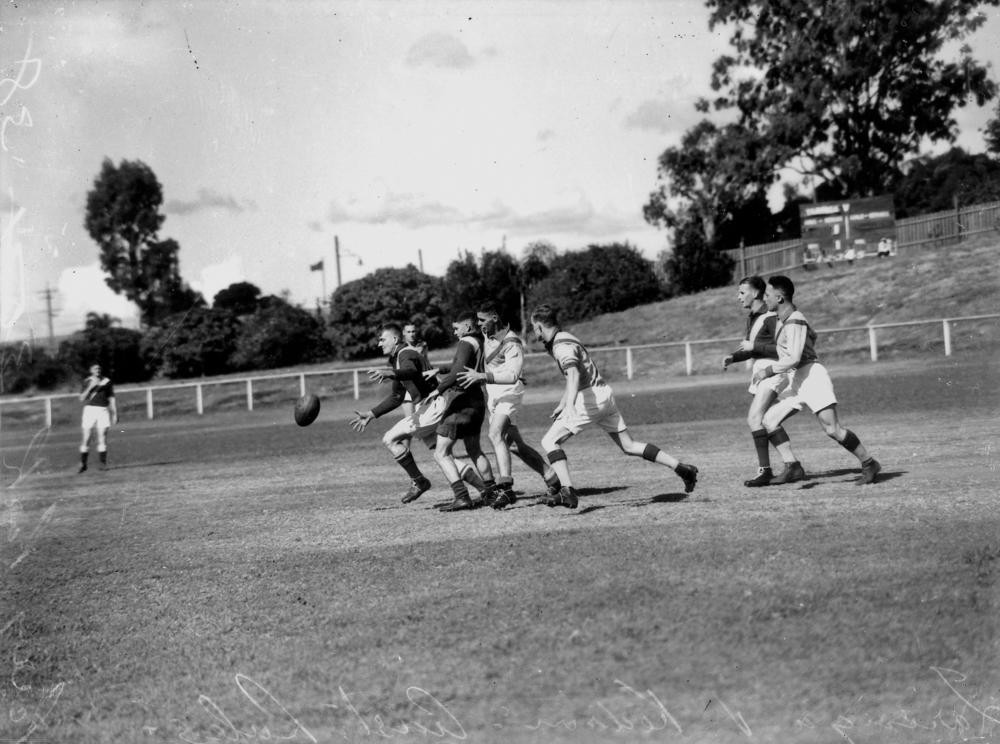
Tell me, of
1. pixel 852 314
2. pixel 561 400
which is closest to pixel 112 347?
pixel 852 314

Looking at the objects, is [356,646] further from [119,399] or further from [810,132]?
[810,132]

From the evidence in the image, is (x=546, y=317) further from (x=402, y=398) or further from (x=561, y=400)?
(x=402, y=398)

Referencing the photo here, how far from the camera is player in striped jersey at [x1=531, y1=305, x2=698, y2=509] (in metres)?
9.04

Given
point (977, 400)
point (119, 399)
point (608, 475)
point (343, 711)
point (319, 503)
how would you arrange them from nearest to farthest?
point (343, 711), point (319, 503), point (608, 475), point (977, 400), point (119, 399)

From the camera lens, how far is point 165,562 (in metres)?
8.05

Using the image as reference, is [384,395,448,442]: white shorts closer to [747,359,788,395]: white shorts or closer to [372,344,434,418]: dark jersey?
[372,344,434,418]: dark jersey

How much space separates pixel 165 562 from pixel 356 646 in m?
3.25

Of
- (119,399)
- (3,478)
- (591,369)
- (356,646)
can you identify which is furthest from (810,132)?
(356,646)

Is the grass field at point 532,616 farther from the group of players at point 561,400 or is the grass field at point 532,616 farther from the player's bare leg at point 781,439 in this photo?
the group of players at point 561,400

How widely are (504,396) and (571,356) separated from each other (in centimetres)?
183

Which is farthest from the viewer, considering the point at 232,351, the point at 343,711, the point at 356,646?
the point at 232,351

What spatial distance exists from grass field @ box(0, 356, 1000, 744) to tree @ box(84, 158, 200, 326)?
41.1 metres

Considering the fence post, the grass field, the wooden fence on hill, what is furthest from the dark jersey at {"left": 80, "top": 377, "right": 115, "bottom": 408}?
the wooden fence on hill

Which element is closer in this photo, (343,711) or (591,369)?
(343,711)
